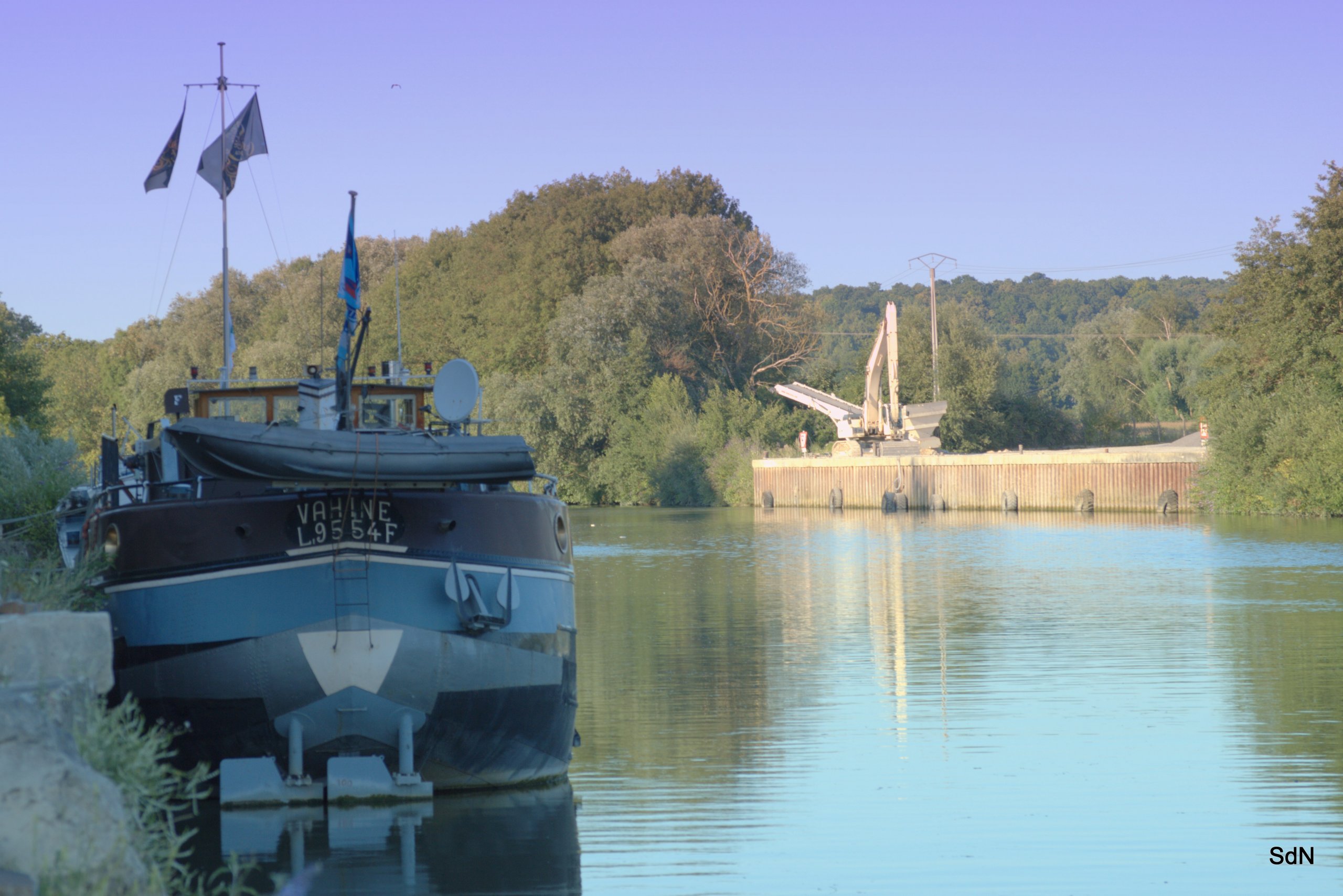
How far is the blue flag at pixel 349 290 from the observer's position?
36.5 ft

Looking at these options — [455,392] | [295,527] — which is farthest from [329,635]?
[455,392]

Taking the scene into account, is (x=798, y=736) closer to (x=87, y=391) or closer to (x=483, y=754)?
(x=483, y=754)

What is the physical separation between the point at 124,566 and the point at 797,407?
213ft

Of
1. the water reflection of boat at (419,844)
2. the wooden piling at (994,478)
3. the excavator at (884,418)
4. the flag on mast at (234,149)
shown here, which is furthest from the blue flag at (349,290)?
the excavator at (884,418)

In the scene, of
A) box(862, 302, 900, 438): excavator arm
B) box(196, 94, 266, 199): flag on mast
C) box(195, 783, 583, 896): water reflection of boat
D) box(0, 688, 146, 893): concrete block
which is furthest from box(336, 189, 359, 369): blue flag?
box(862, 302, 900, 438): excavator arm

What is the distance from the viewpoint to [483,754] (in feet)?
35.8

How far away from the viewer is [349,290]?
439 inches

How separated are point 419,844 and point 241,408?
5.02m

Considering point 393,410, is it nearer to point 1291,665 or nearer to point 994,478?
point 1291,665

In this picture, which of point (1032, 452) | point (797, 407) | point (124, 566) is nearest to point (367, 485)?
point (124, 566)

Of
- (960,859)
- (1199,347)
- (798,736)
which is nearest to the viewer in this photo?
(960,859)

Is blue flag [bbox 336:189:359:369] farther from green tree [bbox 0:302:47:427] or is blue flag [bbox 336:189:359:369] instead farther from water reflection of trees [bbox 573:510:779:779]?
green tree [bbox 0:302:47:427]

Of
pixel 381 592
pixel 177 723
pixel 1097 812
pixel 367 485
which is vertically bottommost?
pixel 1097 812

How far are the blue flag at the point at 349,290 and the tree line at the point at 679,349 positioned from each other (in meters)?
39.7
